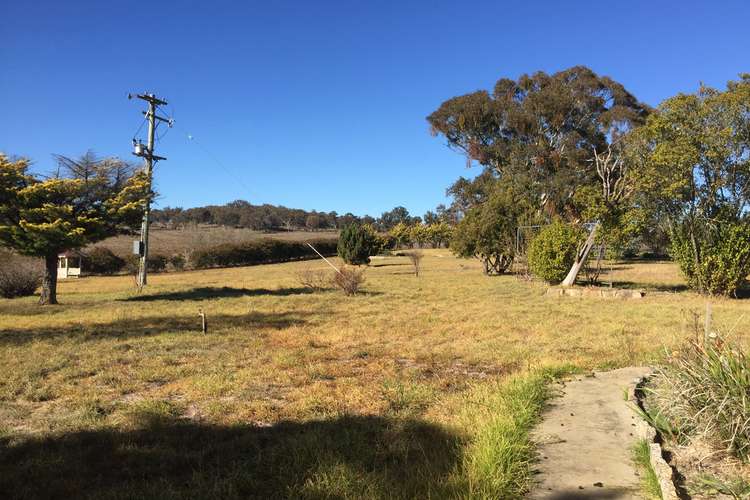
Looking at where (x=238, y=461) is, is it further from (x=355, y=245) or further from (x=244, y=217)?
(x=244, y=217)

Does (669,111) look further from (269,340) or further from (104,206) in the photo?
(104,206)

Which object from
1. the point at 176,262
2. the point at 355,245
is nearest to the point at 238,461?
the point at 355,245

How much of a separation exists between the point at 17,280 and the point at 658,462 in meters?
21.7

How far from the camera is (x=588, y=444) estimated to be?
3.88m

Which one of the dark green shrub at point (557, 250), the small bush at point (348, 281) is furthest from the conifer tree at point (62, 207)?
the dark green shrub at point (557, 250)

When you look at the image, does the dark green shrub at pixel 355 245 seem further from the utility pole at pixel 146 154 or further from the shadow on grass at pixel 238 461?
the shadow on grass at pixel 238 461

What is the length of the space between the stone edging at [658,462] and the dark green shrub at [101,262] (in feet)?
124

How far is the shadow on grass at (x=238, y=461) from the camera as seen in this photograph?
339 centimetres

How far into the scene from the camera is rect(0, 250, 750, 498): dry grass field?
3566 mm

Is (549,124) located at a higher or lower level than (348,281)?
higher

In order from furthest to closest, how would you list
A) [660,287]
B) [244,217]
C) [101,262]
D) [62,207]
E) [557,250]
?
1. [244,217]
2. [101,262]
3. [557,250]
4. [660,287]
5. [62,207]

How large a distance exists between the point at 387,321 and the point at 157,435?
306 inches

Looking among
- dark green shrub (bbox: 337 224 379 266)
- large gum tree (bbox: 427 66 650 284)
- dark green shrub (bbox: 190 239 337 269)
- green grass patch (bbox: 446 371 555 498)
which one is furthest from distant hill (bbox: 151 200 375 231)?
green grass patch (bbox: 446 371 555 498)

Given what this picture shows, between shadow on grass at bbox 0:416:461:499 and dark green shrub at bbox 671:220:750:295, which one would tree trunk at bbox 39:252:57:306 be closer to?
shadow on grass at bbox 0:416:461:499
